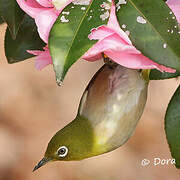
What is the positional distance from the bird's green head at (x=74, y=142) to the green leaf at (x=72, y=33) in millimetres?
88

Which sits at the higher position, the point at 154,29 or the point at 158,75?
the point at 154,29

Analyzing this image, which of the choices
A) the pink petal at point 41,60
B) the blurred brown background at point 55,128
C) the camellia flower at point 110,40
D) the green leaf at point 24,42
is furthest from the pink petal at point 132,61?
the blurred brown background at point 55,128

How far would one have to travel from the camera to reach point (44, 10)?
1.72ft

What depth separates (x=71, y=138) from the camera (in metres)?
0.53

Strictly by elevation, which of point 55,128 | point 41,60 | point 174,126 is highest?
point 41,60

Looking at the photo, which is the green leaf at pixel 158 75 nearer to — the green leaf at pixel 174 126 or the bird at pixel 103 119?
the green leaf at pixel 174 126

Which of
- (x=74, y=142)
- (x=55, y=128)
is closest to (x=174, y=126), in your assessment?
(x=74, y=142)

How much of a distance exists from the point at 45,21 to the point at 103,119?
0.11 meters

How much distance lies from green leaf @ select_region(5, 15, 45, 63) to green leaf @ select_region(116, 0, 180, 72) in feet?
0.65

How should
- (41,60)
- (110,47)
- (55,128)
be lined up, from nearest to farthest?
1. (110,47)
2. (41,60)
3. (55,128)

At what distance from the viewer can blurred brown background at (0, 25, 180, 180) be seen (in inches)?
113

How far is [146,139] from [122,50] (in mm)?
2477

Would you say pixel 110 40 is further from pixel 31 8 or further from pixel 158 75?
pixel 158 75

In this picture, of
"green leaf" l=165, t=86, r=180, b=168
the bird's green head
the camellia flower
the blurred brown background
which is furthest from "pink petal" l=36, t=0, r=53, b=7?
the blurred brown background
